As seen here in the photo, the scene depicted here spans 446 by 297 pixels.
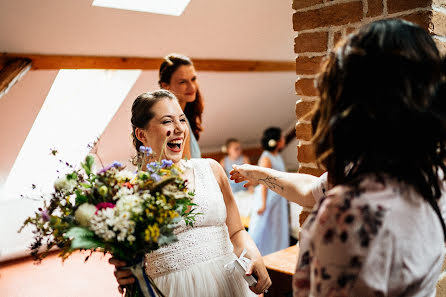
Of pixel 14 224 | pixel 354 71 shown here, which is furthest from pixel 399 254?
pixel 14 224

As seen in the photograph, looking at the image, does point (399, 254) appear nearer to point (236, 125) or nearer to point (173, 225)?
point (173, 225)

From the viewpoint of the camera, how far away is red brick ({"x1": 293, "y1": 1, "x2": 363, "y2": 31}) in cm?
152

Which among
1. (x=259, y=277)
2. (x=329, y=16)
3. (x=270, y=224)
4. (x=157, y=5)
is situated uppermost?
(x=157, y=5)

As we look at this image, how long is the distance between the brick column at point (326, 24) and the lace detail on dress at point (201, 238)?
0.34 metres

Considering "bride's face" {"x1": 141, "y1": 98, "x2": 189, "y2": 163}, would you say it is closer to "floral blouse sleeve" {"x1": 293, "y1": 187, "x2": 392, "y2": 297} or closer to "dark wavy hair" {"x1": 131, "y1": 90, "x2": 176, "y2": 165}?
Result: "dark wavy hair" {"x1": 131, "y1": 90, "x2": 176, "y2": 165}

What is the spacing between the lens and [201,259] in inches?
63.7

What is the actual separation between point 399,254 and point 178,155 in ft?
3.40

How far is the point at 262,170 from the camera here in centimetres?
162

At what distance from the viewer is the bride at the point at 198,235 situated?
61.7 inches

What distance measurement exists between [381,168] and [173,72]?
2108 millimetres

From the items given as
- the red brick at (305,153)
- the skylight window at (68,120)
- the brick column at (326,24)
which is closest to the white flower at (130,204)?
the brick column at (326,24)

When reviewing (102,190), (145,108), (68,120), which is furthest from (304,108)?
(68,120)

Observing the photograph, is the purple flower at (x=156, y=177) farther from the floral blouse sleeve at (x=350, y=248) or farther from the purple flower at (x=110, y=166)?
the floral blouse sleeve at (x=350, y=248)

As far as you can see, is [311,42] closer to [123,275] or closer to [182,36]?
[123,275]
